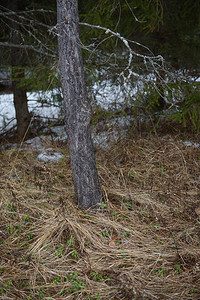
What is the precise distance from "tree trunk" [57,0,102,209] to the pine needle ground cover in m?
0.27

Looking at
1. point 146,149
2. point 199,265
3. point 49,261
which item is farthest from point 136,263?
point 146,149

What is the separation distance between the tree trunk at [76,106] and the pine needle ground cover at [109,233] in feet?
0.88

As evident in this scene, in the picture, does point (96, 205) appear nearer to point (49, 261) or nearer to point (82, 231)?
point (82, 231)

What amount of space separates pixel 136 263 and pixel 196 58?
17.6 ft

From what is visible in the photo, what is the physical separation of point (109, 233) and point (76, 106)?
5.07ft

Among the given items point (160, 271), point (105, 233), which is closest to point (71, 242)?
point (105, 233)

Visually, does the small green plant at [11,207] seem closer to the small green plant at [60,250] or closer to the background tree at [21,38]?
the small green plant at [60,250]

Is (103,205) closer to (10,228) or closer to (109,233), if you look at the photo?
(109,233)

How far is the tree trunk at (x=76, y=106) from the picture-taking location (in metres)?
3.18

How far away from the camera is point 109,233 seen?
3.23m

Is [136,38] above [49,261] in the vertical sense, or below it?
above

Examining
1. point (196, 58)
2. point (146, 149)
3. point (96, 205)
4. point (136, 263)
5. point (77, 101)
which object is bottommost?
point (136, 263)

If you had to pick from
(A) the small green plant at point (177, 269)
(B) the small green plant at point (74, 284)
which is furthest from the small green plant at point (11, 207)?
(A) the small green plant at point (177, 269)

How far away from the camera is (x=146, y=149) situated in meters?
5.18
